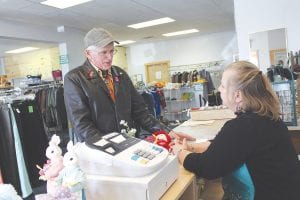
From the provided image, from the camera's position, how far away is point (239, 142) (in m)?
1.19

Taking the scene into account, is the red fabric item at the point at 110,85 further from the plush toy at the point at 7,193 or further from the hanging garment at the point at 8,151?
the hanging garment at the point at 8,151

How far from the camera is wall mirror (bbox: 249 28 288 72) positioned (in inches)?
178

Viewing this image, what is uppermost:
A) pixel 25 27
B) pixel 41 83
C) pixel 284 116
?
pixel 25 27

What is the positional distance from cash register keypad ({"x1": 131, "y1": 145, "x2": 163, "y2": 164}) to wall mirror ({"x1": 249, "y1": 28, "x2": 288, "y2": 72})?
12.3ft

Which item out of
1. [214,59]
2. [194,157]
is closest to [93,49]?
[194,157]

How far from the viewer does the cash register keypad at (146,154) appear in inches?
44.1

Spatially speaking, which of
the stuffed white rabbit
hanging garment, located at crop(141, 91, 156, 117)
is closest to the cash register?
the stuffed white rabbit

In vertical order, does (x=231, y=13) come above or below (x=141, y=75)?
above

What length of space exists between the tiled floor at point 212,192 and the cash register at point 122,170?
2.77 ft

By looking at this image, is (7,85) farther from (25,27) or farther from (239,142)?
(239,142)

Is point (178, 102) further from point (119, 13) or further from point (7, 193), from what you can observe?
point (7, 193)

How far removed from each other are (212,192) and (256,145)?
37.8 inches

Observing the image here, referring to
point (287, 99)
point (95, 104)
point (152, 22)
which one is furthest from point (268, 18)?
point (95, 104)

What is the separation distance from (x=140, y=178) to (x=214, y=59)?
894cm
